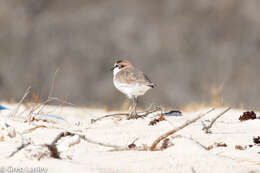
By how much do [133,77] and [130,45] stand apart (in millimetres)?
16381

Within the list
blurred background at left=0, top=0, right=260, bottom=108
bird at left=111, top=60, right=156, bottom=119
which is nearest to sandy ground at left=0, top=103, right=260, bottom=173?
bird at left=111, top=60, right=156, bottom=119

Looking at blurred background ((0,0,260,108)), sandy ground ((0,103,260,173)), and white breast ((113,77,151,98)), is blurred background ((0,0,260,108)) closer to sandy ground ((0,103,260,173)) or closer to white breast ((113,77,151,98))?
white breast ((113,77,151,98))

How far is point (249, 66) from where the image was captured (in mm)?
19734

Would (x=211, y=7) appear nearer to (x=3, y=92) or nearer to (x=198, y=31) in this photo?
(x=198, y=31)

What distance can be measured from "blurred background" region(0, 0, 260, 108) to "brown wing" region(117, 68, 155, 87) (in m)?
11.7

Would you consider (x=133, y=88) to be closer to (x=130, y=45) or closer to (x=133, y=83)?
(x=133, y=83)

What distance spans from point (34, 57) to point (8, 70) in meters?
1.43

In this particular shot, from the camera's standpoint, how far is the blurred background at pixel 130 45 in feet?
64.0

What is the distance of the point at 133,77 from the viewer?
6.14 meters

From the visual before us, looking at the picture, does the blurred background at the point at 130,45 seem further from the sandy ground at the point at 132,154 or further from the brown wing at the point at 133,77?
the sandy ground at the point at 132,154

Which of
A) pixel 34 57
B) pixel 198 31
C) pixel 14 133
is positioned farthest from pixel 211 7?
pixel 14 133

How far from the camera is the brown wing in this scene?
6.04 m

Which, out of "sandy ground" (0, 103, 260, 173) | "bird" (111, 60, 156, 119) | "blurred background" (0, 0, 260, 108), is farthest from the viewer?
"blurred background" (0, 0, 260, 108)

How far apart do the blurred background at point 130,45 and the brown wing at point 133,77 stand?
38.3 feet
